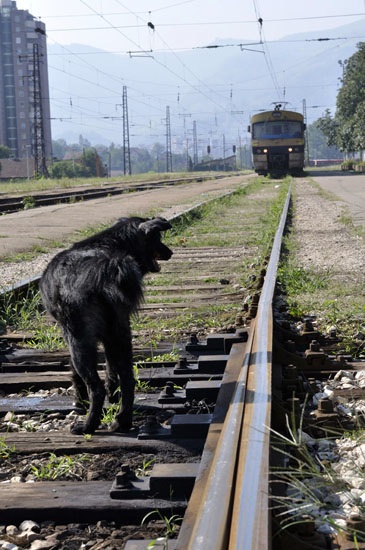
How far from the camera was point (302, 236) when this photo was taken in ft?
44.0

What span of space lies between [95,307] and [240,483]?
1.33 metres

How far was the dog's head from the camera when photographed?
13.3 ft

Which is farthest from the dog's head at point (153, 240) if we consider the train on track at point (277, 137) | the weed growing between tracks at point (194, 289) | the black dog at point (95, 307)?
the train on track at point (277, 137)

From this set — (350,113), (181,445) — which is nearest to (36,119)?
(350,113)

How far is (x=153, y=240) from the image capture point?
411 cm

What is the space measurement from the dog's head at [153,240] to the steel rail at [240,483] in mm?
719

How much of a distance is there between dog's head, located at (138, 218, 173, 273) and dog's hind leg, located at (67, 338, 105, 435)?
649 mm

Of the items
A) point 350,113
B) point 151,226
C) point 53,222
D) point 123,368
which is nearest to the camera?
point 123,368

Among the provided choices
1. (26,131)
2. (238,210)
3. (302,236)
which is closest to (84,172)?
(26,131)

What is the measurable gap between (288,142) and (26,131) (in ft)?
404

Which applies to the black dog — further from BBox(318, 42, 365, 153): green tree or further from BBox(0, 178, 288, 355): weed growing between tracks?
BBox(318, 42, 365, 153): green tree

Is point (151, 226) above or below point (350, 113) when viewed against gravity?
below

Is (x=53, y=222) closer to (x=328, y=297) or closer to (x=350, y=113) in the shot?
(x=328, y=297)

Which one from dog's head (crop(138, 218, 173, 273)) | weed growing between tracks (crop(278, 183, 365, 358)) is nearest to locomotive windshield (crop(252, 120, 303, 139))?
weed growing between tracks (crop(278, 183, 365, 358))
